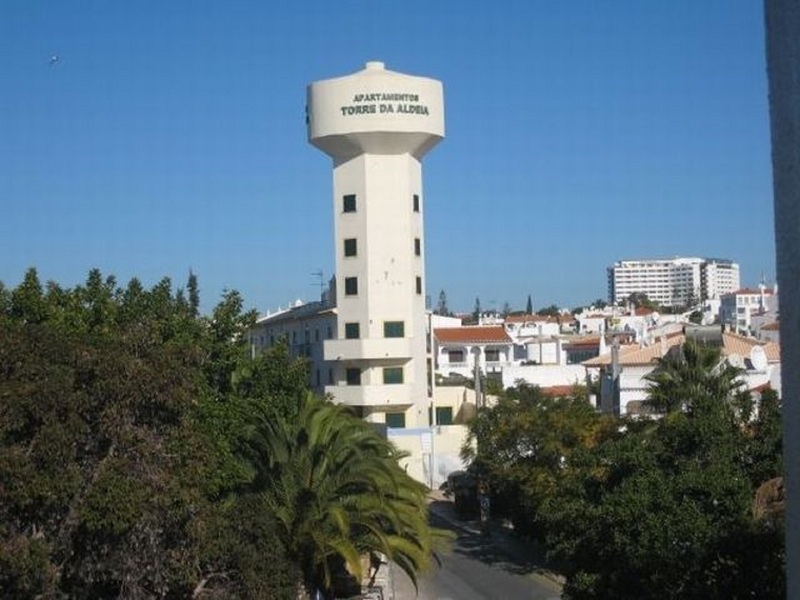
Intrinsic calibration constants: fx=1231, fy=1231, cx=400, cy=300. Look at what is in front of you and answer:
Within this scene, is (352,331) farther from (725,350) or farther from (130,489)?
(130,489)

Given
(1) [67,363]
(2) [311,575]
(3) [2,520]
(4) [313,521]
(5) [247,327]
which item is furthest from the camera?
(5) [247,327]

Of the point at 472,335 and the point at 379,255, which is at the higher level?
the point at 379,255

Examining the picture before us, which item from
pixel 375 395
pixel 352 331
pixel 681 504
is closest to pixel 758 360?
pixel 375 395

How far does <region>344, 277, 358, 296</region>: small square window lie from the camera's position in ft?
184

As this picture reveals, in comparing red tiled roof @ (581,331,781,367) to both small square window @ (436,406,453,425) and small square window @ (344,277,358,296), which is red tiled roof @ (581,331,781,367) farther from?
small square window @ (344,277,358,296)

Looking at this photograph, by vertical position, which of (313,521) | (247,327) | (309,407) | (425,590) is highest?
(247,327)

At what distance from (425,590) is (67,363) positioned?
17.2 m

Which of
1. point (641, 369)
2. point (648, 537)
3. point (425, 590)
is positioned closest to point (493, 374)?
point (641, 369)

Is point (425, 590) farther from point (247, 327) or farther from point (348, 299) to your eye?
point (348, 299)

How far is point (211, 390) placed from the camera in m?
26.3

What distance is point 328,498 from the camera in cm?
2222

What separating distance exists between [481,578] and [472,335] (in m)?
61.0

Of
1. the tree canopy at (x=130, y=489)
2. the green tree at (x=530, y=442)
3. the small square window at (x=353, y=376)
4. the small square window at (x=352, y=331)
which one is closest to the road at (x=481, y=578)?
the green tree at (x=530, y=442)

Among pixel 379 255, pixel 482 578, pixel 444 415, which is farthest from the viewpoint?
pixel 444 415
